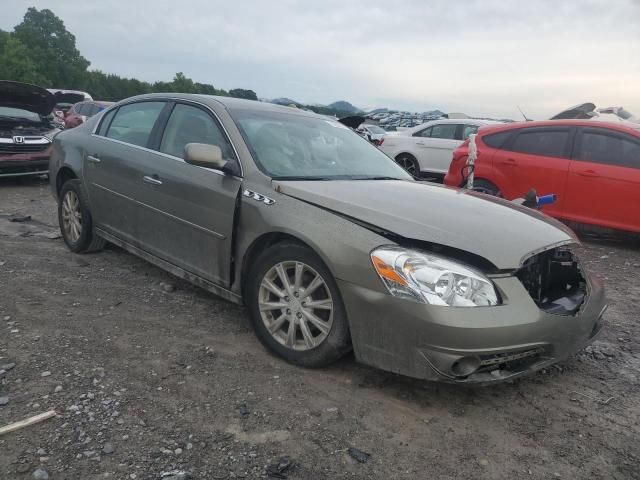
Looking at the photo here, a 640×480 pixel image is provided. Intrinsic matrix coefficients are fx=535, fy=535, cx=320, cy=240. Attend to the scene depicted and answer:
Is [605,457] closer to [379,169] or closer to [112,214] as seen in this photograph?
[379,169]

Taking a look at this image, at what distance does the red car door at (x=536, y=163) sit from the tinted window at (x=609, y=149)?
192 millimetres

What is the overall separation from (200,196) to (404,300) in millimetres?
1679

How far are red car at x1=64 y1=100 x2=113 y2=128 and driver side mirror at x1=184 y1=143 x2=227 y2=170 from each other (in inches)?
514

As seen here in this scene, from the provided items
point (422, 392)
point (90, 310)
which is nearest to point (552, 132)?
point (422, 392)

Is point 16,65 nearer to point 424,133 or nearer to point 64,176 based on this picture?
point 424,133

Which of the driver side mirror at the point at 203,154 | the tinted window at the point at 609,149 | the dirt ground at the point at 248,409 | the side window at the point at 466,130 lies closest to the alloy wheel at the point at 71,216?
the dirt ground at the point at 248,409

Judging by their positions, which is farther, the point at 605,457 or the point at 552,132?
the point at 552,132

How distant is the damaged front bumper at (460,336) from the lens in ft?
8.29

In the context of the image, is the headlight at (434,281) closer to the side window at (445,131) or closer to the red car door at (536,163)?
the red car door at (536,163)

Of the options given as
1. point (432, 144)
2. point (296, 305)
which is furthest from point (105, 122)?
point (432, 144)

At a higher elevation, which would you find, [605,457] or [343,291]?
[343,291]

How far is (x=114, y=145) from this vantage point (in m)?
4.55

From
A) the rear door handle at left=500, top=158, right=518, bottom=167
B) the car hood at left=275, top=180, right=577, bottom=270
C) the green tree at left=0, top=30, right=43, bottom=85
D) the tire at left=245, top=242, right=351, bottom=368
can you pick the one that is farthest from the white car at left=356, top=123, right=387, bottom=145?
the green tree at left=0, top=30, right=43, bottom=85

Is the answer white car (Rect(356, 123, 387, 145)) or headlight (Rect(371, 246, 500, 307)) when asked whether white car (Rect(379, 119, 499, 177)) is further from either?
→ headlight (Rect(371, 246, 500, 307))
